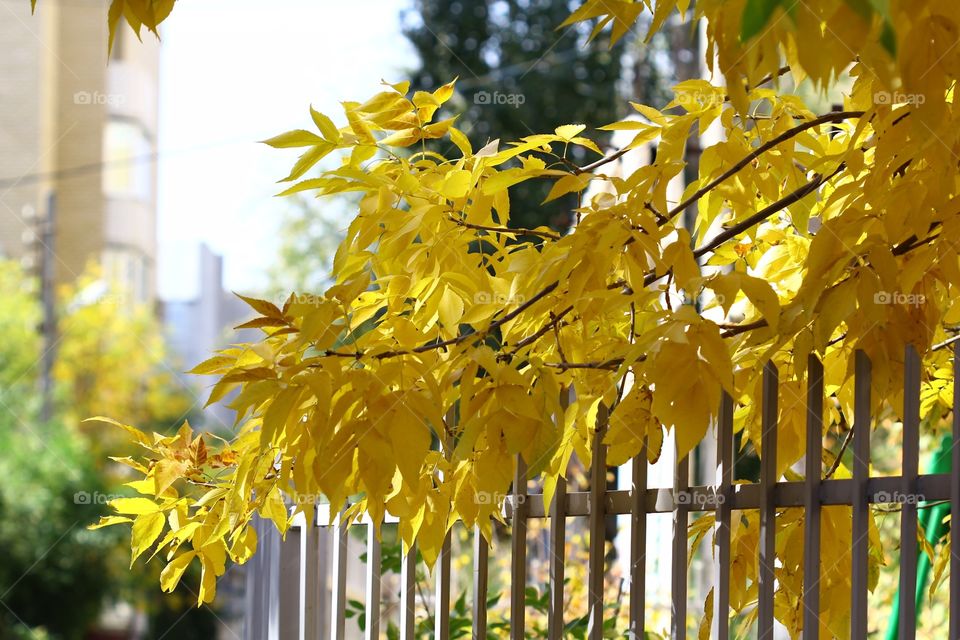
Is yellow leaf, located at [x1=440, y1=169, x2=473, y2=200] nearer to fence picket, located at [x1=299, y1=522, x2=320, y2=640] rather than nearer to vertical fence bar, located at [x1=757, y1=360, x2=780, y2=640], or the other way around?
vertical fence bar, located at [x1=757, y1=360, x2=780, y2=640]

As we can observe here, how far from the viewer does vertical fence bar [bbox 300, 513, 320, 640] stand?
2.17 m

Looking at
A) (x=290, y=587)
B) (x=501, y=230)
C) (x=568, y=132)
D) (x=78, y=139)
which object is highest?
(x=78, y=139)

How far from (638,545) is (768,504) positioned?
8.7 inches

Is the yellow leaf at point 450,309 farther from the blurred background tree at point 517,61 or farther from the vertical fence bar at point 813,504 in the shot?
the blurred background tree at point 517,61

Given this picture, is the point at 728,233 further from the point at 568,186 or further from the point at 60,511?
the point at 60,511

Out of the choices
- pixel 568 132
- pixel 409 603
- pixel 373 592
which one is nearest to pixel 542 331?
pixel 568 132

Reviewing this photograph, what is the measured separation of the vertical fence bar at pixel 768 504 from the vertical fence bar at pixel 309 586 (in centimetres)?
108

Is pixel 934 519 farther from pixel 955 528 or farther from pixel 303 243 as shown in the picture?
pixel 303 243

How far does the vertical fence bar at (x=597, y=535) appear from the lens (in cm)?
151

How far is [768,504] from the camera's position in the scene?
1311mm

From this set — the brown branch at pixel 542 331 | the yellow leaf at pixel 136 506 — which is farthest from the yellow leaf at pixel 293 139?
the yellow leaf at pixel 136 506

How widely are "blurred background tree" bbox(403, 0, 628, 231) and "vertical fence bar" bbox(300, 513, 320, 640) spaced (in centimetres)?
1357

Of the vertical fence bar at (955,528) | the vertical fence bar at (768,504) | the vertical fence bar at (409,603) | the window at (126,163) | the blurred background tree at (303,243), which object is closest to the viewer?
the vertical fence bar at (955,528)

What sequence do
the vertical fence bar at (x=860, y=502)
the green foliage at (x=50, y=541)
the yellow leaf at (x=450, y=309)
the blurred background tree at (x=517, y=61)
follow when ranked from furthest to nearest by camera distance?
1. the blurred background tree at (x=517, y=61)
2. the green foliage at (x=50, y=541)
3. the yellow leaf at (x=450, y=309)
4. the vertical fence bar at (x=860, y=502)
